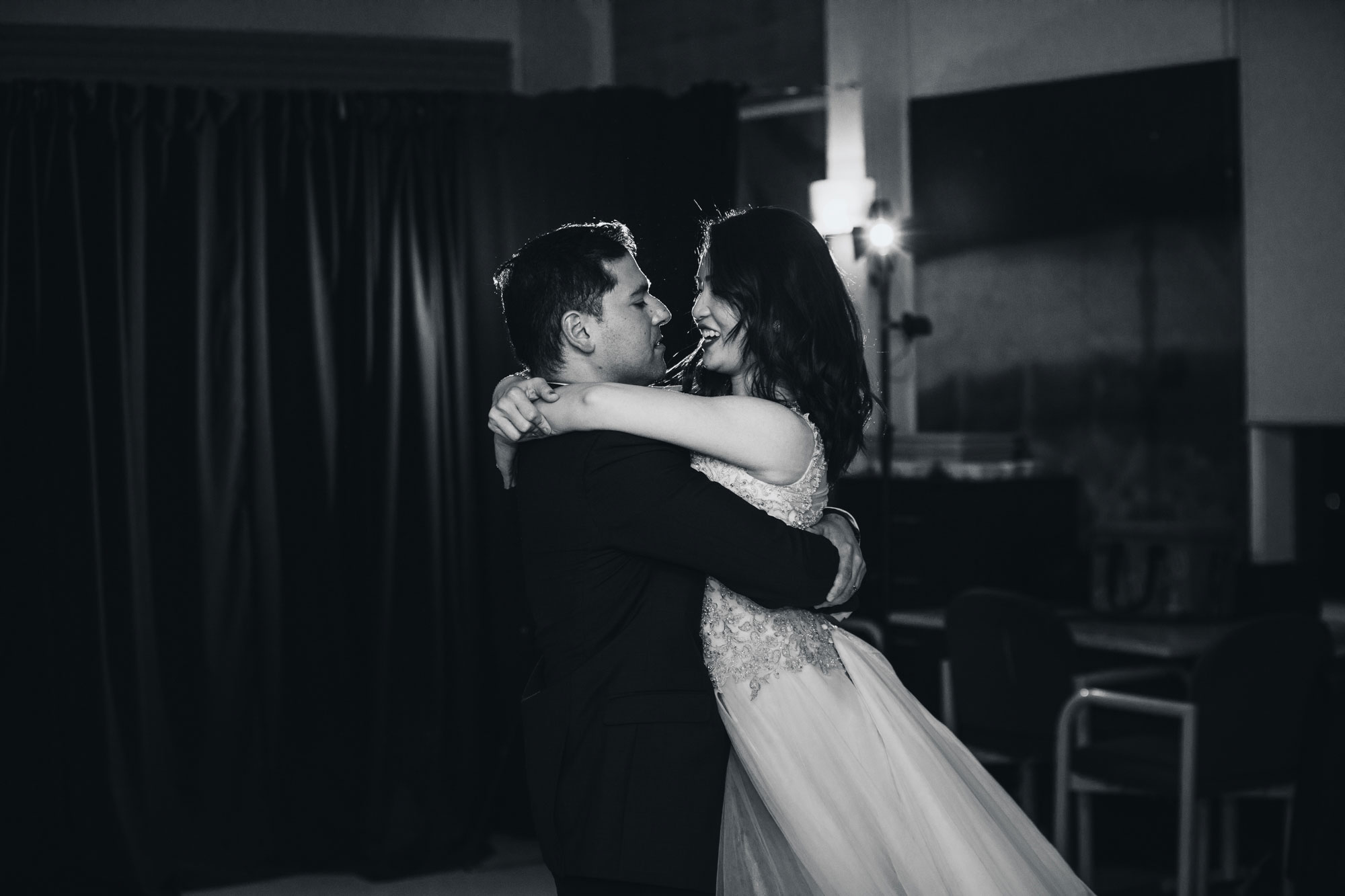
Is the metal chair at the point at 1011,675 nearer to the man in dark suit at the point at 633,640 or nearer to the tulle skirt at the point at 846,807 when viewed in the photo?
the tulle skirt at the point at 846,807

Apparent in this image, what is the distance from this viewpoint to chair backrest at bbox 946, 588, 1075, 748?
3699 mm

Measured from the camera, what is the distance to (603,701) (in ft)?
5.43

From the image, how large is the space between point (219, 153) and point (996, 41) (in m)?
2.78

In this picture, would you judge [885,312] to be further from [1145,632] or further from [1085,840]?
[1085,840]

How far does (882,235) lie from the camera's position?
4.36 metres

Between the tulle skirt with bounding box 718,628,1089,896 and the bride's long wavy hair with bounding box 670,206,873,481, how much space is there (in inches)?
14.9

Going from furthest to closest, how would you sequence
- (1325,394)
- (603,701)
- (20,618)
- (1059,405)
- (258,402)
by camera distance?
(1059,405), (1325,394), (258,402), (20,618), (603,701)

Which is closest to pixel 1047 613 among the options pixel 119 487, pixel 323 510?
pixel 323 510

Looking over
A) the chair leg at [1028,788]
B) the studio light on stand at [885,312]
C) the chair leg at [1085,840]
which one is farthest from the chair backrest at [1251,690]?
the studio light on stand at [885,312]

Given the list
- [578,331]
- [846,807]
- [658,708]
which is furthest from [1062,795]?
[578,331]

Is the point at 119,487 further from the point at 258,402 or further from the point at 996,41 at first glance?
the point at 996,41

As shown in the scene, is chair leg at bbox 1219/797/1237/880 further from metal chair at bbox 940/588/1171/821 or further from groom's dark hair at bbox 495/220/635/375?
groom's dark hair at bbox 495/220/635/375

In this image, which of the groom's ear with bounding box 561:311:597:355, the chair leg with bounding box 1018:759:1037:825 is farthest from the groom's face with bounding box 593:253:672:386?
the chair leg with bounding box 1018:759:1037:825

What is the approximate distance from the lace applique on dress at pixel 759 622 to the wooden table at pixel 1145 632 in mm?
1975
